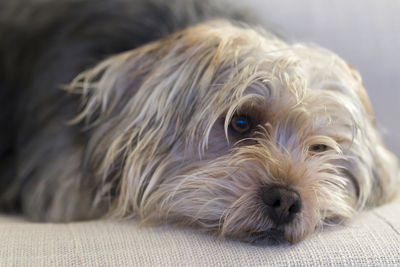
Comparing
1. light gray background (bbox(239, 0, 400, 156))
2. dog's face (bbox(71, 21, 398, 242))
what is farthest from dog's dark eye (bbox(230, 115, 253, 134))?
light gray background (bbox(239, 0, 400, 156))

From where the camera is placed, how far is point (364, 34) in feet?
8.17

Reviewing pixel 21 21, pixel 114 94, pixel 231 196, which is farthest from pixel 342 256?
pixel 21 21

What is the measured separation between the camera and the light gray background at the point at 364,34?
2477 mm

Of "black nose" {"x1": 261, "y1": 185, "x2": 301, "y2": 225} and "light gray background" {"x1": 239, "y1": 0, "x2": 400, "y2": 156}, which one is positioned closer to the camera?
"black nose" {"x1": 261, "y1": 185, "x2": 301, "y2": 225}

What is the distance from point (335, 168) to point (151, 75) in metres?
0.58

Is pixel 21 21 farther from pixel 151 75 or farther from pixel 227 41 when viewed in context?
pixel 227 41

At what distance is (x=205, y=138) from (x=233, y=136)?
0.09 metres

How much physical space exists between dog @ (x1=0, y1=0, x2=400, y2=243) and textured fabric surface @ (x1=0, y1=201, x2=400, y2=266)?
0.07m

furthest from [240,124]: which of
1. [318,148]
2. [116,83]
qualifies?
[116,83]

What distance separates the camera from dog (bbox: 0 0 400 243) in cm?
149

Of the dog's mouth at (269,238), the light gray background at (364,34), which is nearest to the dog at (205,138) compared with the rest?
the dog's mouth at (269,238)

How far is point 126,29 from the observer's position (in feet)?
6.72

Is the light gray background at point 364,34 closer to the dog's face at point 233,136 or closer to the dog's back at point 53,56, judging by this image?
the dog's back at point 53,56

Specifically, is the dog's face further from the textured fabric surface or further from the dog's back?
the dog's back
